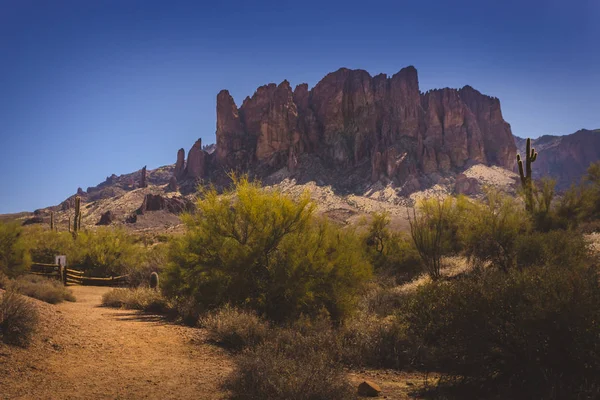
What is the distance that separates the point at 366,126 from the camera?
382ft

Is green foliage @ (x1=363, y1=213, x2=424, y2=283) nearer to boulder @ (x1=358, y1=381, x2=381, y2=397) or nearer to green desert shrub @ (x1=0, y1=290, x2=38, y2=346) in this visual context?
boulder @ (x1=358, y1=381, x2=381, y2=397)

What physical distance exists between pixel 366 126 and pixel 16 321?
11349 centimetres

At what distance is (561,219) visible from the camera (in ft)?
82.7

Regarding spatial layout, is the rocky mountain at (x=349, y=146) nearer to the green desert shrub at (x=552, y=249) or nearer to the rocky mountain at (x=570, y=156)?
the rocky mountain at (x=570, y=156)

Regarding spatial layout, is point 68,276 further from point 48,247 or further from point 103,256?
point 48,247

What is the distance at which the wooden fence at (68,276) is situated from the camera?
20719 millimetres

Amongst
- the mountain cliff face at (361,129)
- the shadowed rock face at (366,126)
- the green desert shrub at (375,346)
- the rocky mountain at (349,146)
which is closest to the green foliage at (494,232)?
the green desert shrub at (375,346)

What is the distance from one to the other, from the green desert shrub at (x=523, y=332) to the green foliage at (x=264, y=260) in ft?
15.9

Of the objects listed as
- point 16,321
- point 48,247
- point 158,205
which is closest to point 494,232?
point 16,321

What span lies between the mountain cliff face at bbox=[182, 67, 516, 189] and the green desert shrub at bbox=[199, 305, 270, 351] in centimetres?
8980

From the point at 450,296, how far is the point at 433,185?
91.4m

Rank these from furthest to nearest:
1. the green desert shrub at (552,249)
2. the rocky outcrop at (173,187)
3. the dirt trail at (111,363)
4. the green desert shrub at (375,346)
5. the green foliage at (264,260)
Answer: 1. the rocky outcrop at (173,187)
2. the green desert shrub at (552,249)
3. the green foliage at (264,260)
4. the green desert shrub at (375,346)
5. the dirt trail at (111,363)

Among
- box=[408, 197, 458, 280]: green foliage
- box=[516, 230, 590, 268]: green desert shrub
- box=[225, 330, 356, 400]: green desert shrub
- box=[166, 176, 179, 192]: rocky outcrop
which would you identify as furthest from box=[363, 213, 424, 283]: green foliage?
box=[166, 176, 179, 192]: rocky outcrop

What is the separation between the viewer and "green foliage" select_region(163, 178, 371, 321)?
36.3 ft
